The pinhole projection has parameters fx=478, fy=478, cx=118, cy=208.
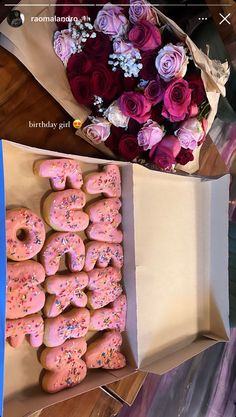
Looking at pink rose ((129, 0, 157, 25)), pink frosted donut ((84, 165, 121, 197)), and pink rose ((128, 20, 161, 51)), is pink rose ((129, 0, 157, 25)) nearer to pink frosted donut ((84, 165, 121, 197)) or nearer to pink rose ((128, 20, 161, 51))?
pink rose ((128, 20, 161, 51))

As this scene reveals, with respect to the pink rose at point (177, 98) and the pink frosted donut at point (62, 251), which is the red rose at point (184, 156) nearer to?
the pink rose at point (177, 98)

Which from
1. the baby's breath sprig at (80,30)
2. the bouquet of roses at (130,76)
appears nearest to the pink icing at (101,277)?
the bouquet of roses at (130,76)

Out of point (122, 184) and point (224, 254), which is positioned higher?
point (122, 184)

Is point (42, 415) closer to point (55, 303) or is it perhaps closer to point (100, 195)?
point (55, 303)

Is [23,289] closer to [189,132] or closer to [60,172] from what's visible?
[60,172]

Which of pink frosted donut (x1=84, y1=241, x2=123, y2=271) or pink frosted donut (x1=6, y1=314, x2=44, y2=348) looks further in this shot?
pink frosted donut (x1=84, y1=241, x2=123, y2=271)

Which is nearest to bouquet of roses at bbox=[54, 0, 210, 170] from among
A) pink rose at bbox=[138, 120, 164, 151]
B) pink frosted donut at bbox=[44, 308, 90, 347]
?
pink rose at bbox=[138, 120, 164, 151]

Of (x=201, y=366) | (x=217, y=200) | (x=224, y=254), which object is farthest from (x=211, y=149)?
(x=201, y=366)
